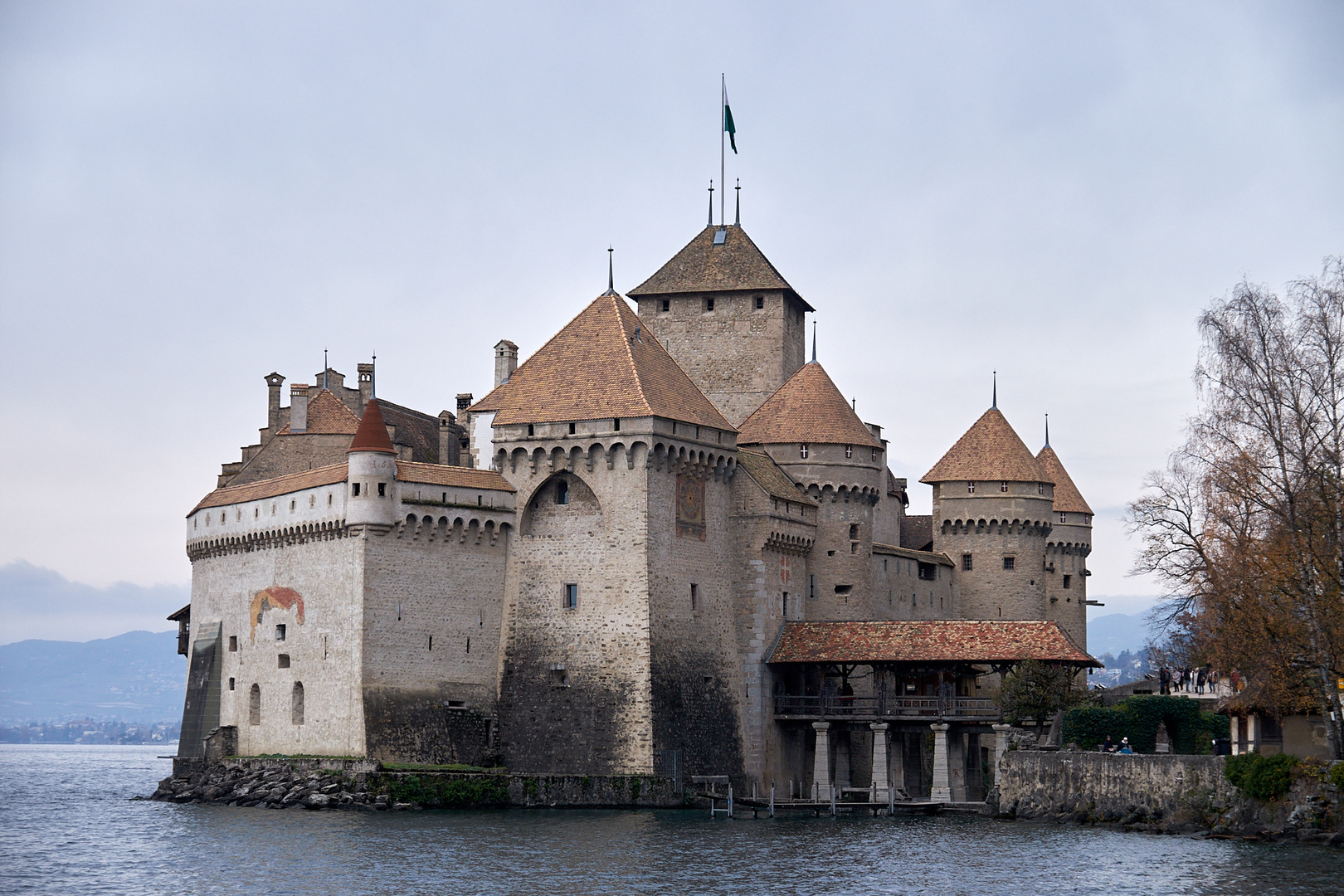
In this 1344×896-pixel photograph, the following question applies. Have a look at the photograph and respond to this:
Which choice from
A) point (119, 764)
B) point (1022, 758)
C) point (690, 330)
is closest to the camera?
point (1022, 758)

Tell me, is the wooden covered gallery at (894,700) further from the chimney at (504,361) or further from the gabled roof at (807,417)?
the chimney at (504,361)

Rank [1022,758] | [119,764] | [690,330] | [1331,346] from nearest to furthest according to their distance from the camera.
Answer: [1331,346]
[1022,758]
[690,330]
[119,764]

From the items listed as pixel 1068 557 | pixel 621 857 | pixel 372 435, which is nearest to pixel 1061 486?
pixel 1068 557

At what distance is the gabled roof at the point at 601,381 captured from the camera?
56156mm

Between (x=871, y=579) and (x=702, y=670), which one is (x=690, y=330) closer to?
(x=871, y=579)

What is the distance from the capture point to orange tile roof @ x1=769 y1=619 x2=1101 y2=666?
2191 inches

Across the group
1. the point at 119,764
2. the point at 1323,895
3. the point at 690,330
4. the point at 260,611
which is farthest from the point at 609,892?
the point at 119,764

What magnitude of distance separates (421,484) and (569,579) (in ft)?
17.7

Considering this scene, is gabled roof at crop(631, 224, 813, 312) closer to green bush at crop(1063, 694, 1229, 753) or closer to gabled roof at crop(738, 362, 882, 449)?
gabled roof at crop(738, 362, 882, 449)

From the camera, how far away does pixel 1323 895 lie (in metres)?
34.1

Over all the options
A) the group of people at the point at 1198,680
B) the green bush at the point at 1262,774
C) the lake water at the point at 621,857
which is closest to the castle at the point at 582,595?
the lake water at the point at 621,857

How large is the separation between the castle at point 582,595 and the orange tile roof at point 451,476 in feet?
0.27

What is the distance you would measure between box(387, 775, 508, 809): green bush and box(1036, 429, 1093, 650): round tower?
31.8 metres

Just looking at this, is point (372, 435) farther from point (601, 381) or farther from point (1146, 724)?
point (1146, 724)
